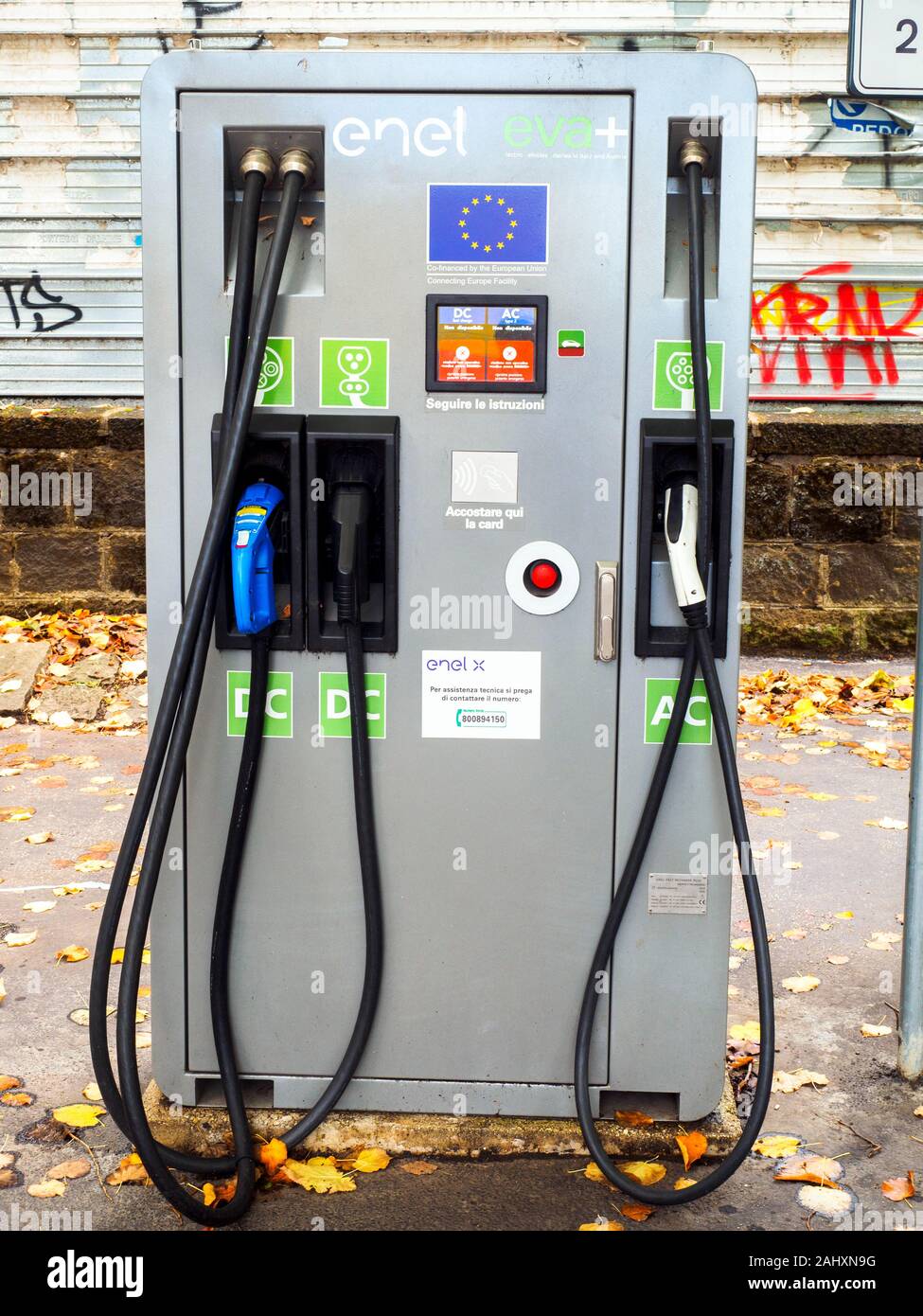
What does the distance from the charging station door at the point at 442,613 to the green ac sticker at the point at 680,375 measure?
0.08 metres

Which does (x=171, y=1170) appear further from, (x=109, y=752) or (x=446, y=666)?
(x=109, y=752)

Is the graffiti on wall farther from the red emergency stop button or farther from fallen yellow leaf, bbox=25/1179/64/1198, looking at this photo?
fallen yellow leaf, bbox=25/1179/64/1198

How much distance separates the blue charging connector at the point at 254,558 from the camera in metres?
2.47

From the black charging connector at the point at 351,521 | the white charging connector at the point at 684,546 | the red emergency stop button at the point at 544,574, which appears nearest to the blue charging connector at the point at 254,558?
the black charging connector at the point at 351,521

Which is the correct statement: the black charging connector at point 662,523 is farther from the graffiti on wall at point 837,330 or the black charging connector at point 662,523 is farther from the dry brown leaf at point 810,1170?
the graffiti on wall at point 837,330

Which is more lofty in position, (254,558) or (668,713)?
(254,558)

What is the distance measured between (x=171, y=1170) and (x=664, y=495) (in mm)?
1709

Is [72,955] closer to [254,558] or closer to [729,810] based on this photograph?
[254,558]

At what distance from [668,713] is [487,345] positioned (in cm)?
82

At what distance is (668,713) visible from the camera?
2654 mm

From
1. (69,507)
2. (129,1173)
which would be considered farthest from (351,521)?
(69,507)

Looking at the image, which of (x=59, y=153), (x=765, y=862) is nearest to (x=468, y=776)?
(x=765, y=862)

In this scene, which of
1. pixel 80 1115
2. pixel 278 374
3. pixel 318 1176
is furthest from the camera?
pixel 80 1115

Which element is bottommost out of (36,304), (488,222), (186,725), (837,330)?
(186,725)
